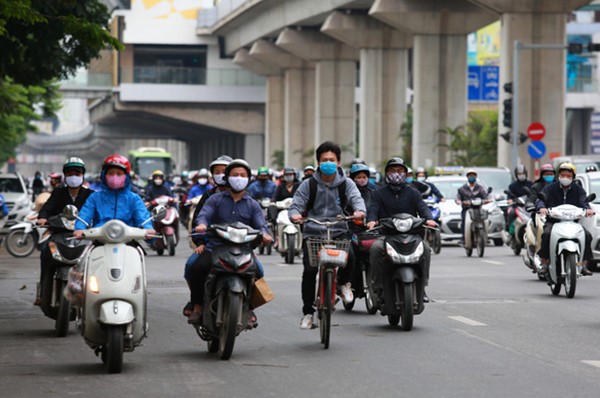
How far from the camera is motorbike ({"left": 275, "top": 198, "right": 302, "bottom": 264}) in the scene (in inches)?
1064

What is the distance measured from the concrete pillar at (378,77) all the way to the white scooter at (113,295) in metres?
55.0

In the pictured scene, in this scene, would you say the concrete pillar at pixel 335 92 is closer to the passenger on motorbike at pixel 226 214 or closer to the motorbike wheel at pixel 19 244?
the motorbike wheel at pixel 19 244

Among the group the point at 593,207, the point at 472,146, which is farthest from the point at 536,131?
the point at 593,207

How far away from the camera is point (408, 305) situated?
46.4ft

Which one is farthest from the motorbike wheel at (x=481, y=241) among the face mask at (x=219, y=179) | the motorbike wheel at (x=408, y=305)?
the face mask at (x=219, y=179)

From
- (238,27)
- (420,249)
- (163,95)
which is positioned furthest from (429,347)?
(163,95)

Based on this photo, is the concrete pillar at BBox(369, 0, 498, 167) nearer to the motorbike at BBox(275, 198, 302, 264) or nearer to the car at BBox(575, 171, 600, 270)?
the motorbike at BBox(275, 198, 302, 264)

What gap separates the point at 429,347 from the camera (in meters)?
12.8

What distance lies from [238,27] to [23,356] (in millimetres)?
75752

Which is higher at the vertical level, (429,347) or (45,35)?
(45,35)

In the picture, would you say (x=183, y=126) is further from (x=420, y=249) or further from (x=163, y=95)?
(x=420, y=249)

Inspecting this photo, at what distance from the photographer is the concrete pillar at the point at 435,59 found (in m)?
57.7

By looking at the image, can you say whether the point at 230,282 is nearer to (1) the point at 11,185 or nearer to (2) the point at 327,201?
(2) the point at 327,201

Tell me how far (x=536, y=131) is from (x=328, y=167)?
34.1m
